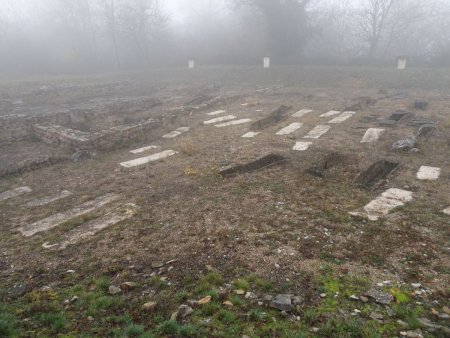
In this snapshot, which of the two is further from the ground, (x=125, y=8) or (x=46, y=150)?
(x=125, y=8)

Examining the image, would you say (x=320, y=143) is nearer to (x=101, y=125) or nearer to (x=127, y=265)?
(x=127, y=265)

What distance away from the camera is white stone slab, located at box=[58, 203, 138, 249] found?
5.72 meters

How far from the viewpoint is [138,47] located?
111ft

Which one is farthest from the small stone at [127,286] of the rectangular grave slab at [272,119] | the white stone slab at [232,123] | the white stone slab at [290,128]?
the white stone slab at [232,123]

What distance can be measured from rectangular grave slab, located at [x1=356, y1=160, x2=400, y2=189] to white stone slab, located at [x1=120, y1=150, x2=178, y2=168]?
5.48 m

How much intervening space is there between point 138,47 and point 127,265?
32.7 metres

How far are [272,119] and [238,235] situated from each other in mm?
9303

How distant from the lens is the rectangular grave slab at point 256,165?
837 centimetres

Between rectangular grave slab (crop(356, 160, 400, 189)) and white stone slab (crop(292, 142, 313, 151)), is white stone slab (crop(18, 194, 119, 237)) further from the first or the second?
rectangular grave slab (crop(356, 160, 400, 189))

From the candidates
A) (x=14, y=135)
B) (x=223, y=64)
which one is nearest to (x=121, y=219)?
(x=14, y=135)

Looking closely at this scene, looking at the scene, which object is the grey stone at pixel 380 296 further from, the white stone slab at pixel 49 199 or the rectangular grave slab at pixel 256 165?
the white stone slab at pixel 49 199

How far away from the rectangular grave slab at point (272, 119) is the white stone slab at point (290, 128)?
0.85 metres

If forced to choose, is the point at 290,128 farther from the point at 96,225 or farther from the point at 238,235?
the point at 96,225

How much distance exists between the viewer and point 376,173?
8172 millimetres
